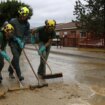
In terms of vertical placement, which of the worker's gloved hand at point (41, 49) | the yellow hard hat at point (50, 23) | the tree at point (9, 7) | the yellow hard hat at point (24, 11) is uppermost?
the tree at point (9, 7)

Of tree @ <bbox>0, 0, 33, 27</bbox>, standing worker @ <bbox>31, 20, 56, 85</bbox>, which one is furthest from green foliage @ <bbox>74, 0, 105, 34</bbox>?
tree @ <bbox>0, 0, 33, 27</bbox>

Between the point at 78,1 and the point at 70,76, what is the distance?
20125 mm

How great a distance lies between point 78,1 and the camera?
31.8m


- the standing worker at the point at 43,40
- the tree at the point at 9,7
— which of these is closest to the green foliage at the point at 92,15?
the standing worker at the point at 43,40

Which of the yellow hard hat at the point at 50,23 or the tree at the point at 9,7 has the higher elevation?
the tree at the point at 9,7

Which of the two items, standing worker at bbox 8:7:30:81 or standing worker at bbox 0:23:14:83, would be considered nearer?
standing worker at bbox 0:23:14:83

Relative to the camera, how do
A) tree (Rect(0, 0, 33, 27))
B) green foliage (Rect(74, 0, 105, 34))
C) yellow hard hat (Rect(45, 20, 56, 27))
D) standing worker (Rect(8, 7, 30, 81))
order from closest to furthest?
standing worker (Rect(8, 7, 30, 81)), yellow hard hat (Rect(45, 20, 56, 27)), green foliage (Rect(74, 0, 105, 34)), tree (Rect(0, 0, 33, 27))

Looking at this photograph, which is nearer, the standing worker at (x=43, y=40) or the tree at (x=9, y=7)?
the standing worker at (x=43, y=40)

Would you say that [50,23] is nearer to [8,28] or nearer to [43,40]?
[43,40]

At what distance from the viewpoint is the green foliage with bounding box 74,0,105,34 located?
3061 cm

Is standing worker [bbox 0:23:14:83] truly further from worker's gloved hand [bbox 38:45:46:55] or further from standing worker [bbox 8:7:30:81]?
worker's gloved hand [bbox 38:45:46:55]

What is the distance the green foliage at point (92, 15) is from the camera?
3061 cm

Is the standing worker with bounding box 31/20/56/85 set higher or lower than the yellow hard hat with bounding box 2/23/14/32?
lower

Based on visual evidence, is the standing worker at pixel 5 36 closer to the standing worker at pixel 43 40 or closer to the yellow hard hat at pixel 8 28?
the yellow hard hat at pixel 8 28
